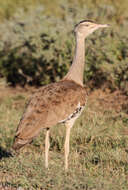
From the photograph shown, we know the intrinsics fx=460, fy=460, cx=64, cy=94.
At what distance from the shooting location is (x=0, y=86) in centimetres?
912

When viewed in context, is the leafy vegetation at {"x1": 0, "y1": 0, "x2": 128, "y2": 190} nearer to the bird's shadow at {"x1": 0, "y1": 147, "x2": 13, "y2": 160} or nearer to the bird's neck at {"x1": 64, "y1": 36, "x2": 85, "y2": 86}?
the bird's shadow at {"x1": 0, "y1": 147, "x2": 13, "y2": 160}

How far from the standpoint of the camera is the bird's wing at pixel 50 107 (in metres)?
A: 4.58

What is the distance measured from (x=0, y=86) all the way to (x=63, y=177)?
17.1ft

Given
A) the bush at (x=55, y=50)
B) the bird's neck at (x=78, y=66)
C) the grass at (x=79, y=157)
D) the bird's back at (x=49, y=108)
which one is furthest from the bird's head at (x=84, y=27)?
the bush at (x=55, y=50)

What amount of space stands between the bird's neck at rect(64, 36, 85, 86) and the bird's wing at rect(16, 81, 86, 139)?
0.58 feet

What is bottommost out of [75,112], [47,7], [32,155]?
[32,155]

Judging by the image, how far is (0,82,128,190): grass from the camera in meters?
4.06

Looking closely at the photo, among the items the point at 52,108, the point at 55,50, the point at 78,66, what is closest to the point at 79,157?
the point at 52,108

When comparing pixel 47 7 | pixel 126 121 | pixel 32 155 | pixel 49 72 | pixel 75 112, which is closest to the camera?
A: pixel 75 112

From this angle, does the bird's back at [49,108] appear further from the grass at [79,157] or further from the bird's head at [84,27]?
the bird's head at [84,27]

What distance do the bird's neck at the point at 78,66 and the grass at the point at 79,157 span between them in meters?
0.88

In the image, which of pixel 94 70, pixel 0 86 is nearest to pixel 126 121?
pixel 94 70

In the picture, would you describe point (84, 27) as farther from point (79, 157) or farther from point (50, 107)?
point (79, 157)

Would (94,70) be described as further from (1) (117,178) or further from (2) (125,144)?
(1) (117,178)
